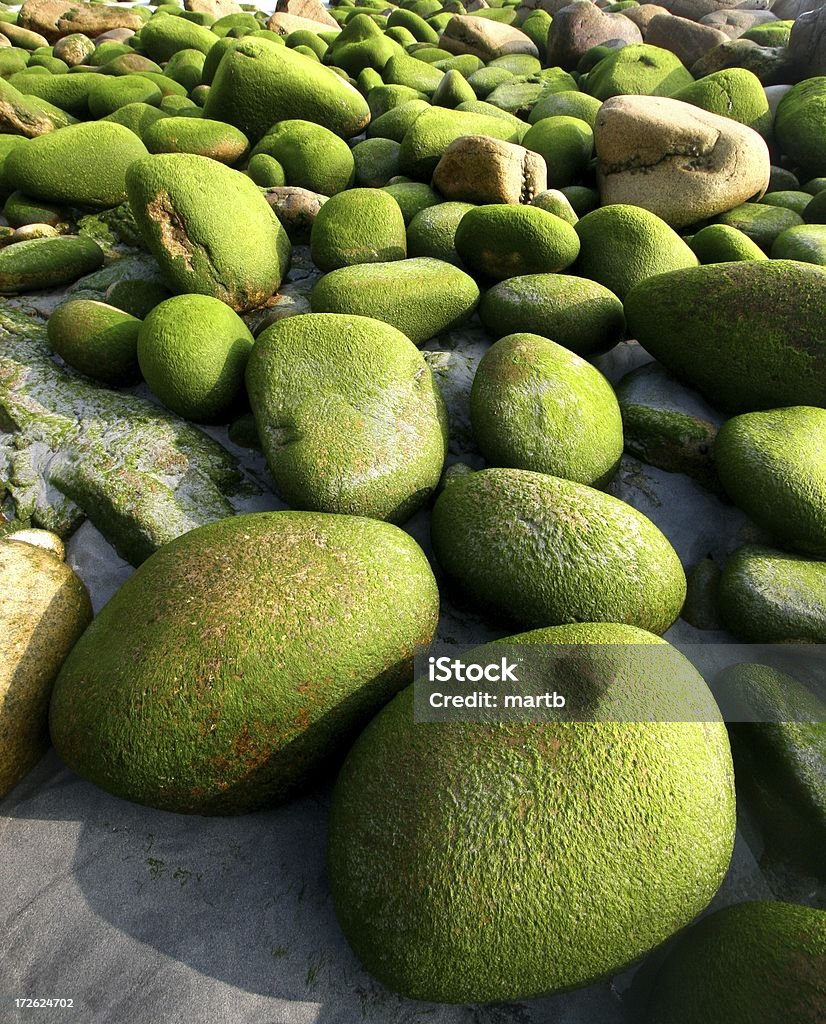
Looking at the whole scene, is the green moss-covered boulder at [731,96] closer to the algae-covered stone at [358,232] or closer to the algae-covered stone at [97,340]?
the algae-covered stone at [358,232]

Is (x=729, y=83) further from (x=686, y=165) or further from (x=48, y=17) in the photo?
(x=48, y=17)

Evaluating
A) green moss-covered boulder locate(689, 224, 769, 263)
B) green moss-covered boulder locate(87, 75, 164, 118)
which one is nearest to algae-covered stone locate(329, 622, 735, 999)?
green moss-covered boulder locate(689, 224, 769, 263)

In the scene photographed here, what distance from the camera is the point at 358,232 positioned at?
3.28 m

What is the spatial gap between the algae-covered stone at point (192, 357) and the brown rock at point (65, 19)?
922cm

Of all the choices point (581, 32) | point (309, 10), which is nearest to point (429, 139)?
point (581, 32)

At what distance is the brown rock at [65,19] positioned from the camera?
8703 mm

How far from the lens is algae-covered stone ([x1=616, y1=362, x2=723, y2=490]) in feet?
8.68

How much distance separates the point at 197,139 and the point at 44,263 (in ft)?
4.87

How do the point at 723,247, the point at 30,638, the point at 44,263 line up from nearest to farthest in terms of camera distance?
the point at 30,638 → the point at 44,263 → the point at 723,247

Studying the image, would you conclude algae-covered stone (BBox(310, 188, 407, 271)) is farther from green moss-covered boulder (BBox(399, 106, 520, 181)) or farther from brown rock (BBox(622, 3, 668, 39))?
brown rock (BBox(622, 3, 668, 39))

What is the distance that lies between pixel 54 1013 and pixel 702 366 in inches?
123

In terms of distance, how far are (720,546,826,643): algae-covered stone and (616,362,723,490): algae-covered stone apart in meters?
0.57

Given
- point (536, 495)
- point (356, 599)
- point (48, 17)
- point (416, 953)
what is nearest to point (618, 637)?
point (536, 495)

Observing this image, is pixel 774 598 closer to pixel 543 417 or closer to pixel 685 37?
pixel 543 417
